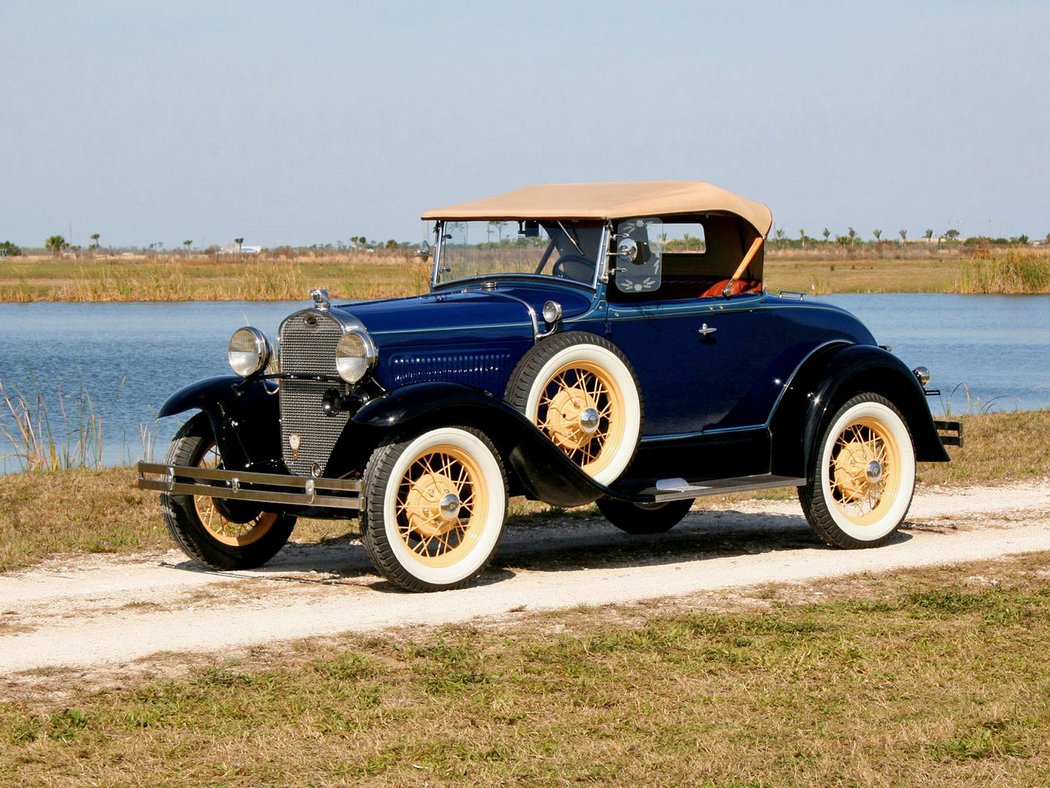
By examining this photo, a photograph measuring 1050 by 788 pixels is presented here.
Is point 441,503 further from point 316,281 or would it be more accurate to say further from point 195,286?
point 195,286

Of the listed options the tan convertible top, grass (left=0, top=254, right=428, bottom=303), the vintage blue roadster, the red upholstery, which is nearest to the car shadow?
the vintage blue roadster

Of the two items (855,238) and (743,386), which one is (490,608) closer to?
(743,386)

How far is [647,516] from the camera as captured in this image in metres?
9.84

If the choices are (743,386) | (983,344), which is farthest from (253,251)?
(743,386)

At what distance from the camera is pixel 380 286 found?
4350 cm

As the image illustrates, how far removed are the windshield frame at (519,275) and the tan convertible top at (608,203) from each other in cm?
11

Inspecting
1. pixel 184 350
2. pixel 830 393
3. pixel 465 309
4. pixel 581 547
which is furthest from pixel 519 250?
pixel 184 350

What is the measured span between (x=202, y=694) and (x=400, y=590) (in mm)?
2117

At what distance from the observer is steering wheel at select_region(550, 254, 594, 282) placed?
8461 millimetres

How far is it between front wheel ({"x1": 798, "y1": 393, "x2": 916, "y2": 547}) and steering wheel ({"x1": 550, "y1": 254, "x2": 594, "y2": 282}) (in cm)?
174

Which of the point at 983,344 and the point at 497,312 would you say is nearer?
the point at 497,312

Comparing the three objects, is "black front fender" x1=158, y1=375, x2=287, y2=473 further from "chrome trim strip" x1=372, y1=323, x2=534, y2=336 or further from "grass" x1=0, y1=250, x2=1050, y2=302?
"grass" x1=0, y1=250, x2=1050, y2=302

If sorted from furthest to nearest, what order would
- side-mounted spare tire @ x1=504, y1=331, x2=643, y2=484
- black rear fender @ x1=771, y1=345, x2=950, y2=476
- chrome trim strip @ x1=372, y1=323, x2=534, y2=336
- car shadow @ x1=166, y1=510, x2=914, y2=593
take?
black rear fender @ x1=771, y1=345, x2=950, y2=476, car shadow @ x1=166, y1=510, x2=914, y2=593, side-mounted spare tire @ x1=504, y1=331, x2=643, y2=484, chrome trim strip @ x1=372, y1=323, x2=534, y2=336

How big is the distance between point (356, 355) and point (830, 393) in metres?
2.97
